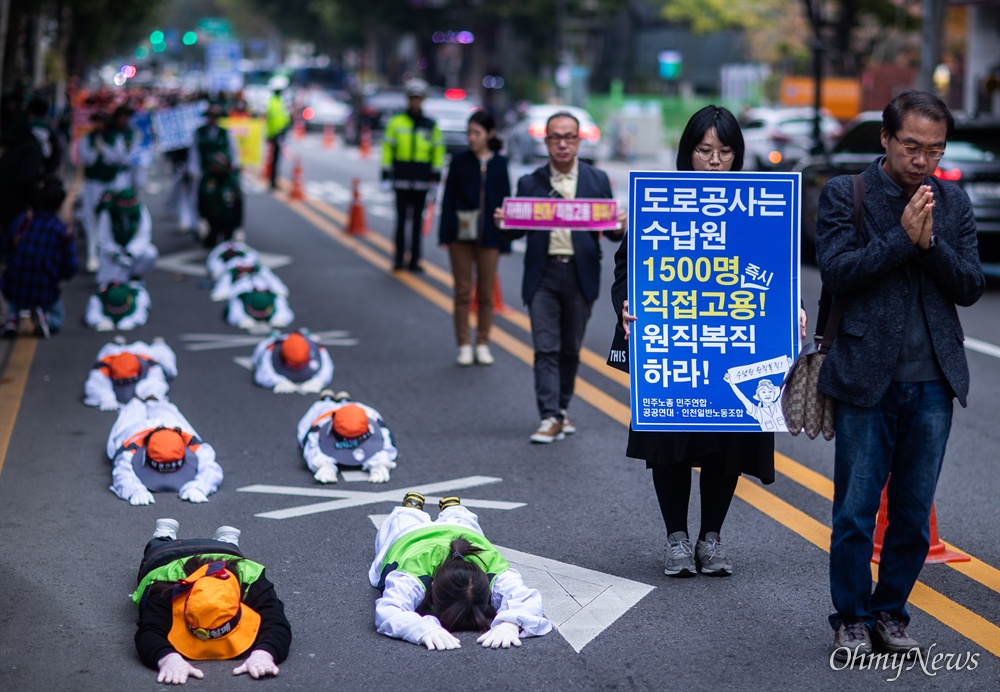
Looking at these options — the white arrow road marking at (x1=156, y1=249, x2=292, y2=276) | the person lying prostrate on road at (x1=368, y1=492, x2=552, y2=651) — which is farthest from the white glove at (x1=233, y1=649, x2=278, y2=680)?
the white arrow road marking at (x1=156, y1=249, x2=292, y2=276)

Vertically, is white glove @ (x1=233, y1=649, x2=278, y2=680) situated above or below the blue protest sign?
below

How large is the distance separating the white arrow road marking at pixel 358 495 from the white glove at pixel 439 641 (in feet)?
6.49

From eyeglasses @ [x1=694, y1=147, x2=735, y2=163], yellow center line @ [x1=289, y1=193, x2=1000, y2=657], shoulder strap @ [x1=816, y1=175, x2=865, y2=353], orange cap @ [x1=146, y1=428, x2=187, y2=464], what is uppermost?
eyeglasses @ [x1=694, y1=147, x2=735, y2=163]

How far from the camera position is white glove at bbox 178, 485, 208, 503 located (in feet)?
24.0

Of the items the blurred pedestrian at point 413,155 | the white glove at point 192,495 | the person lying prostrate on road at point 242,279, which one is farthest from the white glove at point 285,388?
the blurred pedestrian at point 413,155

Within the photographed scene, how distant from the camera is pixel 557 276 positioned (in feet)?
28.2

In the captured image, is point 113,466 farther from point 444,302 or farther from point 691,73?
point 691,73

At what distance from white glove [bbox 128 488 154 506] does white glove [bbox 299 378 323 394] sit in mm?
2896

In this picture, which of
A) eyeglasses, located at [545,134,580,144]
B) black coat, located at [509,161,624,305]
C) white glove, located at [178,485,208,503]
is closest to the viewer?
white glove, located at [178,485,208,503]

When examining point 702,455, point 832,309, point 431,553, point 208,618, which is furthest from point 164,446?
point 832,309

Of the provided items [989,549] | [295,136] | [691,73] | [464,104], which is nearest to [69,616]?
[989,549]

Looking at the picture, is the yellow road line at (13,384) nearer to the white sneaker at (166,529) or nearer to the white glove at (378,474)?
the white glove at (378,474)

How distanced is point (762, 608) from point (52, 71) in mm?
36271

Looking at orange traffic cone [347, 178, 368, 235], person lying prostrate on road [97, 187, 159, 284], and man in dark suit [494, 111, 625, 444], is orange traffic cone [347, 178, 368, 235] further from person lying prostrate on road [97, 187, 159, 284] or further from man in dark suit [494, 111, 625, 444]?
man in dark suit [494, 111, 625, 444]
